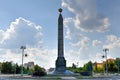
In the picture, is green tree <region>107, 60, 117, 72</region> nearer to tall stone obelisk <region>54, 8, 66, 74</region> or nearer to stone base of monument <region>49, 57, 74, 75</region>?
stone base of monument <region>49, 57, 74, 75</region>

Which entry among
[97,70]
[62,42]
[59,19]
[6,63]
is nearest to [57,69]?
[62,42]

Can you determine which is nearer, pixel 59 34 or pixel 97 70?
pixel 59 34

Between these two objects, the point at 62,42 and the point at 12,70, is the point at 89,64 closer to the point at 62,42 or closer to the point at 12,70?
the point at 12,70

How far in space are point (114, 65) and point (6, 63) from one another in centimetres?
4798

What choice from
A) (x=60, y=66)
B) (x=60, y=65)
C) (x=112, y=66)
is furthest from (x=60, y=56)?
(x=112, y=66)

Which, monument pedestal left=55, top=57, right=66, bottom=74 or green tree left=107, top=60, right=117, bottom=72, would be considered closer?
monument pedestal left=55, top=57, right=66, bottom=74

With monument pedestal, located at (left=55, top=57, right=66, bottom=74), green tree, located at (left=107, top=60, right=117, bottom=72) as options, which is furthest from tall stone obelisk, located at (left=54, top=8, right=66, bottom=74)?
green tree, located at (left=107, top=60, right=117, bottom=72)

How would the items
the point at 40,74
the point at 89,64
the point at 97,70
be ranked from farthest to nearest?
the point at 89,64 → the point at 97,70 → the point at 40,74

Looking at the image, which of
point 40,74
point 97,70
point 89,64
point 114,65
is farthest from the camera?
point 89,64

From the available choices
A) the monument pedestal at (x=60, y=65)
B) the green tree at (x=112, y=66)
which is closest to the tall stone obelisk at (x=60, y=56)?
the monument pedestal at (x=60, y=65)

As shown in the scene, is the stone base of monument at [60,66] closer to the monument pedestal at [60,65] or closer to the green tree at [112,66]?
the monument pedestal at [60,65]

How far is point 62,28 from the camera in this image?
60344 mm

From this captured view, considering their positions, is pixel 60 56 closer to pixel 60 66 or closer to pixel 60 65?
pixel 60 65

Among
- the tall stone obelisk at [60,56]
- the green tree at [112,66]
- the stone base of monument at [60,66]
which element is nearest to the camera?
the stone base of monument at [60,66]
